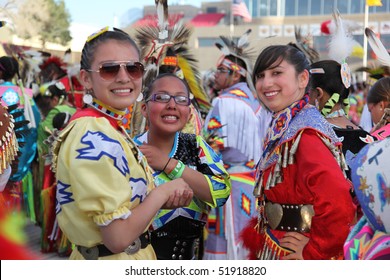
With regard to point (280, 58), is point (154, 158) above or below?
below

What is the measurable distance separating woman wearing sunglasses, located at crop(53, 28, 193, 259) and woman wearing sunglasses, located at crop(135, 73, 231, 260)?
547mm

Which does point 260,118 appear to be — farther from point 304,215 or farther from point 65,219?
point 65,219

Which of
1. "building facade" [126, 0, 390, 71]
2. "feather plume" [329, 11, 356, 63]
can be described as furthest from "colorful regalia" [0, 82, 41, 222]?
"building facade" [126, 0, 390, 71]

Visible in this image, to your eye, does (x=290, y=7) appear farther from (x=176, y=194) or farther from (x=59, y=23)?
(x=176, y=194)

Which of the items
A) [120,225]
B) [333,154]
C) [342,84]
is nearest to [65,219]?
[120,225]

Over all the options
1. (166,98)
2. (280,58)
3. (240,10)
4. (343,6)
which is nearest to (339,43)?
(280,58)

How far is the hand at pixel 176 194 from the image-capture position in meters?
2.07

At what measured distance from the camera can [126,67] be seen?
7.11ft

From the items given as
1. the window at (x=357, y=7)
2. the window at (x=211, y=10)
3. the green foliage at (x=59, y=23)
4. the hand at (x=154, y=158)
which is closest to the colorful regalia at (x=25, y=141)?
the hand at (x=154, y=158)

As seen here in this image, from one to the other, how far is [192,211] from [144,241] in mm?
692

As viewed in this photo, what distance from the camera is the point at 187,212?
2.85 metres

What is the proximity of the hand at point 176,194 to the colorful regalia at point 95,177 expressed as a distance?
0.34 feet

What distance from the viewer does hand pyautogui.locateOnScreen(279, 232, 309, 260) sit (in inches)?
95.9

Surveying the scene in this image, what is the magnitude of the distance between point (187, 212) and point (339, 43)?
194 cm
